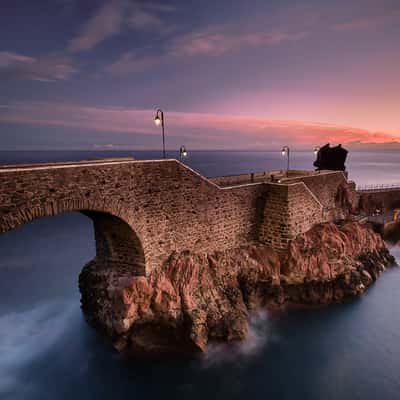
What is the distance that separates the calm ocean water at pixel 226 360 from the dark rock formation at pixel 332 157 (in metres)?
18.4

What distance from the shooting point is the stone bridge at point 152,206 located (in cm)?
954

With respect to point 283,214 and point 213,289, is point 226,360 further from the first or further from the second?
point 283,214

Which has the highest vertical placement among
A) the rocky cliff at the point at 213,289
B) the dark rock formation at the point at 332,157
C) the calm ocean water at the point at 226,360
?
the dark rock formation at the point at 332,157

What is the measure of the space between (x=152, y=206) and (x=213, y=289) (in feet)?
19.1

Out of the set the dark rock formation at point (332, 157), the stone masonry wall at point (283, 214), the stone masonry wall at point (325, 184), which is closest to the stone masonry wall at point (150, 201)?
the stone masonry wall at point (283, 214)

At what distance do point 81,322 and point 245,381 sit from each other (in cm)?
1003

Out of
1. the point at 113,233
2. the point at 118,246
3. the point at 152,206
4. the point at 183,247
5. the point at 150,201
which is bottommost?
the point at 183,247

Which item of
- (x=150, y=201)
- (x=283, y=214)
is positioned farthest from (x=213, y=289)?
(x=283, y=214)

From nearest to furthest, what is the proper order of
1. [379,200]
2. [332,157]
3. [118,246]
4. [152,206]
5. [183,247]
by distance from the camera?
[152,206] < [118,246] < [183,247] < [332,157] < [379,200]

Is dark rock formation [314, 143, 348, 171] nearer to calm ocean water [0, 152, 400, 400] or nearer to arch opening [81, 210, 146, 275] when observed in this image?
calm ocean water [0, 152, 400, 400]

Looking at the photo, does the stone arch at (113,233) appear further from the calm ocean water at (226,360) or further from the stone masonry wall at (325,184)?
the stone masonry wall at (325,184)

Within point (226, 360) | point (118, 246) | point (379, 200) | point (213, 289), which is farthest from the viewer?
point (379, 200)

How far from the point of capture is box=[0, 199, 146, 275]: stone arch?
10561mm

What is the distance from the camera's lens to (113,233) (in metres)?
13.8
